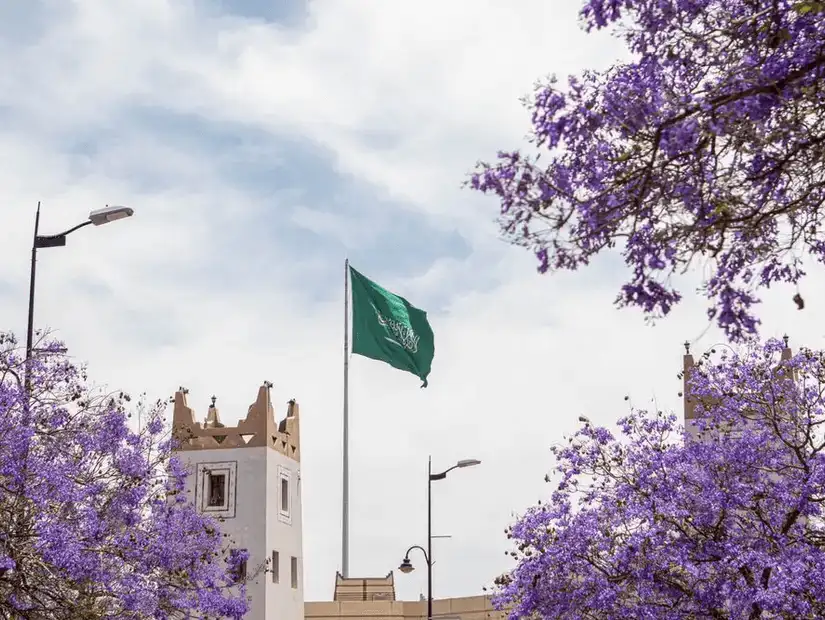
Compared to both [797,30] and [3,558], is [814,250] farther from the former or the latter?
[3,558]

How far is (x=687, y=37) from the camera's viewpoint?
906 centimetres

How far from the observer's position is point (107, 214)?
66.0ft

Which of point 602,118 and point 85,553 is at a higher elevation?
point 602,118

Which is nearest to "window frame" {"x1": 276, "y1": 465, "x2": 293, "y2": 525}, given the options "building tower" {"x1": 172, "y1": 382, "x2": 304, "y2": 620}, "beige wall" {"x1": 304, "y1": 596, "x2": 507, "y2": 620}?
"building tower" {"x1": 172, "y1": 382, "x2": 304, "y2": 620}

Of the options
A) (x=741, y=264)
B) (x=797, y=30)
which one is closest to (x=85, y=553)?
(x=741, y=264)

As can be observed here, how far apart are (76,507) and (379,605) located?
2327cm

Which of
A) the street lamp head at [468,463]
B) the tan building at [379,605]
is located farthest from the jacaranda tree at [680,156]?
the tan building at [379,605]

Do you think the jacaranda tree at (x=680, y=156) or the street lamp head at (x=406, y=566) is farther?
the street lamp head at (x=406, y=566)

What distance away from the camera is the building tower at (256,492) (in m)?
41.4

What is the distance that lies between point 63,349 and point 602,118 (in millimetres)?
12675

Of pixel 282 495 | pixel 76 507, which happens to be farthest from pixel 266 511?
pixel 76 507

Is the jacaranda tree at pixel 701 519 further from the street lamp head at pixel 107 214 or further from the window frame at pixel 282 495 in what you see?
the window frame at pixel 282 495

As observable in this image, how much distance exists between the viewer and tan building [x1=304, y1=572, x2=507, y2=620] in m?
41.3

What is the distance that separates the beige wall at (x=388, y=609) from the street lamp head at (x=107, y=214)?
24631mm
